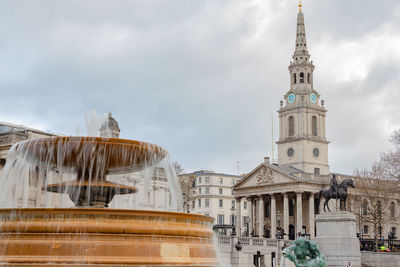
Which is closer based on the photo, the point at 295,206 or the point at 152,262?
the point at 152,262

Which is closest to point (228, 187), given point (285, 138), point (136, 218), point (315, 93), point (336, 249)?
point (285, 138)

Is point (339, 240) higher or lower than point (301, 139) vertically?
lower

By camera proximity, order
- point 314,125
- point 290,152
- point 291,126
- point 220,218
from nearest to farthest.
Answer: point 290,152 → point 314,125 → point 291,126 → point 220,218

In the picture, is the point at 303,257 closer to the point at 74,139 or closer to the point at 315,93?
the point at 74,139

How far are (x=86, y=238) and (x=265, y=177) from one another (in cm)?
7316

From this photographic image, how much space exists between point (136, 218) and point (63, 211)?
134 cm

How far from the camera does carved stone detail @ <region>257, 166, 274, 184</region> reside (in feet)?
267

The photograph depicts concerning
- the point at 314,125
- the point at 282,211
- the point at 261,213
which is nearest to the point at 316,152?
the point at 314,125

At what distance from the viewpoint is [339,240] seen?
113ft

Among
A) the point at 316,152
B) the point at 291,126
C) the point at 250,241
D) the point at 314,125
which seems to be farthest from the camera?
the point at 291,126

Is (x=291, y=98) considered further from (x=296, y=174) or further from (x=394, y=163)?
(x=394, y=163)

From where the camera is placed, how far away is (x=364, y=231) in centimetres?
→ 8356

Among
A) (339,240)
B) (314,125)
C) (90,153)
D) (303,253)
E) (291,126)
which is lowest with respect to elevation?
(303,253)

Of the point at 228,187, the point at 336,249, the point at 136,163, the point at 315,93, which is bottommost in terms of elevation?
the point at 336,249
